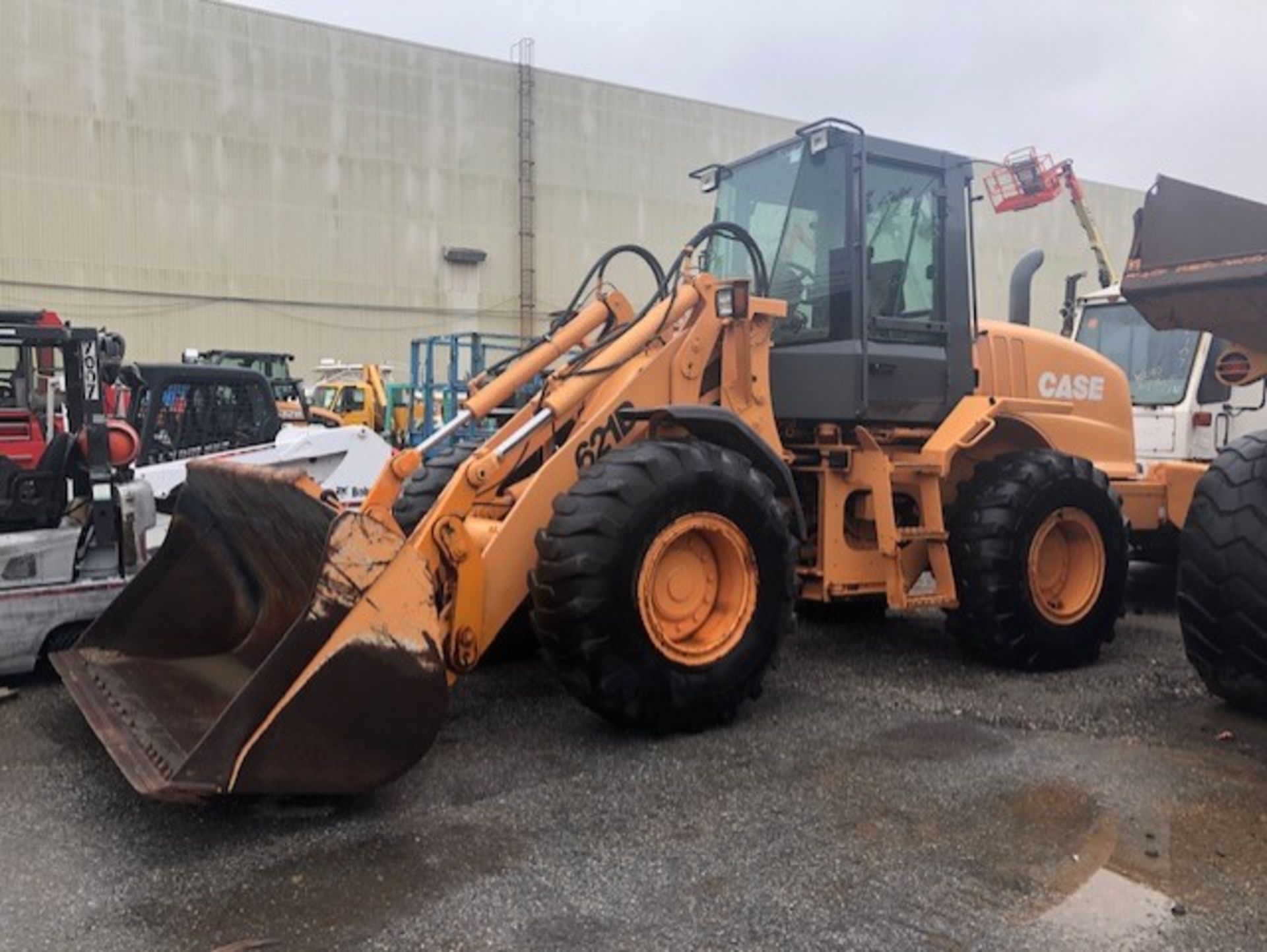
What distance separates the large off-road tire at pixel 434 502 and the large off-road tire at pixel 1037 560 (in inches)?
95.3

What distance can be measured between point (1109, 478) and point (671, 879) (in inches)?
192

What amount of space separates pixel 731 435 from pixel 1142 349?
5.53 meters

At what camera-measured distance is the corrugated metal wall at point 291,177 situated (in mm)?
25734

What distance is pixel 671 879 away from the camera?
3.33 meters

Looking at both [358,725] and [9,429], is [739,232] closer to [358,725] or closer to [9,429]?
[358,725]

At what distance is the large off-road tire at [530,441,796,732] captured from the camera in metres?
4.24

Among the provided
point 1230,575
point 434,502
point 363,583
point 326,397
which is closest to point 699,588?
point 434,502

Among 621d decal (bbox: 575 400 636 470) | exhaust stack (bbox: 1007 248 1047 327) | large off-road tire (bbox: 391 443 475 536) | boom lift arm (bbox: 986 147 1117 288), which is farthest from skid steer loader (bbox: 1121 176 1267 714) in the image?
boom lift arm (bbox: 986 147 1117 288)

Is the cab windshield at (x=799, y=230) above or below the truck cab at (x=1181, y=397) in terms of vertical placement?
above

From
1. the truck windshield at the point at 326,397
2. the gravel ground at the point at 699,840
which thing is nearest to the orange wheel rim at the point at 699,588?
the gravel ground at the point at 699,840

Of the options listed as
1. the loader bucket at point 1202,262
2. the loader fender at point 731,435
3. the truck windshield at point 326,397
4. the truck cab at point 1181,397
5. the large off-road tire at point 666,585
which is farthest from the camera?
the truck windshield at point 326,397

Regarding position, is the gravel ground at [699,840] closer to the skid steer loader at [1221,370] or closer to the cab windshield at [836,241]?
the skid steer loader at [1221,370]

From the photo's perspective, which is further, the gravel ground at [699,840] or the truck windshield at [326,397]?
the truck windshield at [326,397]

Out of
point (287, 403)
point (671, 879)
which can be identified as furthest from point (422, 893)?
point (287, 403)
